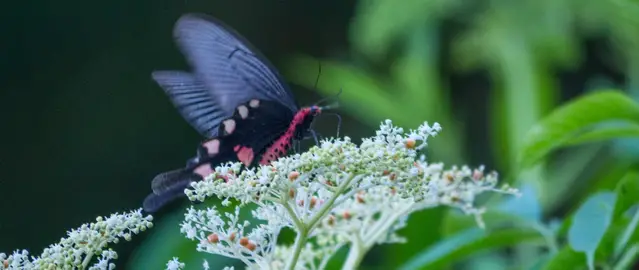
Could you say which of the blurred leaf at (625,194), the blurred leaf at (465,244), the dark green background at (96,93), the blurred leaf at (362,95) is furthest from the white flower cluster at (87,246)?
the blurred leaf at (362,95)

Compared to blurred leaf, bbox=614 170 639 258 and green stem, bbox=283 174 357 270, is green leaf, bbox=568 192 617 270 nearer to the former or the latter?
blurred leaf, bbox=614 170 639 258

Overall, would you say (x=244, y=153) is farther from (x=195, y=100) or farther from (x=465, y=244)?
(x=465, y=244)

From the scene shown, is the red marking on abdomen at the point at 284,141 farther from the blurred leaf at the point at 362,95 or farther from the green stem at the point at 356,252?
the blurred leaf at the point at 362,95

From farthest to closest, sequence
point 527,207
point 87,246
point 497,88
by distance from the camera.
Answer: point 497,88
point 527,207
point 87,246

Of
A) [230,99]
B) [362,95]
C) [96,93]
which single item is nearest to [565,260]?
[230,99]

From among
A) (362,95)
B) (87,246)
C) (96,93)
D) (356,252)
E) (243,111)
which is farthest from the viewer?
(96,93)
